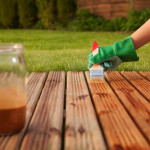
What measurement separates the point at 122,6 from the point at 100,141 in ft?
24.5

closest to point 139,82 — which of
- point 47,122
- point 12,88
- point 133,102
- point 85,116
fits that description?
point 133,102

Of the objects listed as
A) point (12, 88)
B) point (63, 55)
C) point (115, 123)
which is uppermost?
point (63, 55)

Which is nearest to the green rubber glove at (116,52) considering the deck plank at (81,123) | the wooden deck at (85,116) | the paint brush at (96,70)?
the paint brush at (96,70)

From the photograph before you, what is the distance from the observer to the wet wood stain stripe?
1.51 meters

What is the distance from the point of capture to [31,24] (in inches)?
369

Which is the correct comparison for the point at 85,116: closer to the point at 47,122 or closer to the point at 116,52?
the point at 47,122

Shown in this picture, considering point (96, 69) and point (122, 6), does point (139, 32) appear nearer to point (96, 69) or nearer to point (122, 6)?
point (96, 69)

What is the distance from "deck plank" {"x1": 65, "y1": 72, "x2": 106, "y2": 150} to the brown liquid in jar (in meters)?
0.17

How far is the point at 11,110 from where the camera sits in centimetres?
94

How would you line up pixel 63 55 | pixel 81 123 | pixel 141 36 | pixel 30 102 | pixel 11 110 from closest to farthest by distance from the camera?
pixel 11 110 → pixel 81 123 → pixel 30 102 → pixel 141 36 → pixel 63 55

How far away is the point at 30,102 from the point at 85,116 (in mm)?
306

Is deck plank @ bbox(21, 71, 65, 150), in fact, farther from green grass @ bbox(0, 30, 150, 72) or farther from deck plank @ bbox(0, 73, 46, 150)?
green grass @ bbox(0, 30, 150, 72)

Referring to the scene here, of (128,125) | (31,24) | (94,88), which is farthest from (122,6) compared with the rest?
(128,125)

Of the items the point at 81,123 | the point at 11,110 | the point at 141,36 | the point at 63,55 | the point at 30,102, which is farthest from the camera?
the point at 63,55
